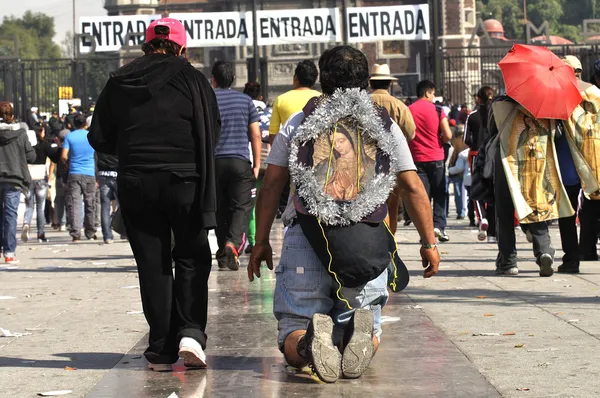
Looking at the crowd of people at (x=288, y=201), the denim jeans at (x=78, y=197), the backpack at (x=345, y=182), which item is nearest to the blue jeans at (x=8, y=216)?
the denim jeans at (x=78, y=197)

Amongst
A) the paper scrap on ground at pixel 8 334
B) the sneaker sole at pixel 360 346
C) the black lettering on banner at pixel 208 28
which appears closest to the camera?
the sneaker sole at pixel 360 346

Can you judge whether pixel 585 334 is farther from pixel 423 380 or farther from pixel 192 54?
pixel 192 54

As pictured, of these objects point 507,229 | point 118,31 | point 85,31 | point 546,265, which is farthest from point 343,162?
point 85,31

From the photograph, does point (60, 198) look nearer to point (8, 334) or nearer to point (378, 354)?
point (8, 334)

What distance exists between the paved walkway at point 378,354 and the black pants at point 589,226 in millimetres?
348

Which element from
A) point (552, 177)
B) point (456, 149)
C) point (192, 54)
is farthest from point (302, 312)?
point (192, 54)

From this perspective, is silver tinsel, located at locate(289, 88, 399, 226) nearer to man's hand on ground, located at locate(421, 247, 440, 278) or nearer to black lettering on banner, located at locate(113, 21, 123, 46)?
man's hand on ground, located at locate(421, 247, 440, 278)

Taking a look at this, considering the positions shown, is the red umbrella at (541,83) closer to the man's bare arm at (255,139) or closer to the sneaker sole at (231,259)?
the man's bare arm at (255,139)

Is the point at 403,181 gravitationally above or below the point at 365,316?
above

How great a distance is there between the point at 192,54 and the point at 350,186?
5870 cm

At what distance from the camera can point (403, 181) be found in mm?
6195

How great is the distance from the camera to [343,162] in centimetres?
603

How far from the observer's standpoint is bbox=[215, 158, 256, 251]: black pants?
11469 mm

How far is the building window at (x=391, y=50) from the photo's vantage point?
216 feet
